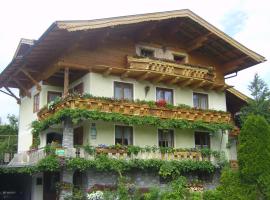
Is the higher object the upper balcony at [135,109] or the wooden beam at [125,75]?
the wooden beam at [125,75]

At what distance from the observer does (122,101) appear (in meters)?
22.0

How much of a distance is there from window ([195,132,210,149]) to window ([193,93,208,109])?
5.70 ft

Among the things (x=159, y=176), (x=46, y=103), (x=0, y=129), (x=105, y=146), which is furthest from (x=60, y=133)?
(x=0, y=129)

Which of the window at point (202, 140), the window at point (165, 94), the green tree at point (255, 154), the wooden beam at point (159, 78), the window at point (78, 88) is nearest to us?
the green tree at point (255, 154)

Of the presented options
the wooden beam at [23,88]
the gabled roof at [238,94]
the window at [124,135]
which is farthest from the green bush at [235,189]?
the wooden beam at [23,88]

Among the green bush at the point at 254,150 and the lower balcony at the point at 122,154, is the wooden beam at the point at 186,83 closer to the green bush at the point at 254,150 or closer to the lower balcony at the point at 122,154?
the lower balcony at the point at 122,154

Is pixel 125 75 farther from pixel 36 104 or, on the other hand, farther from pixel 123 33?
pixel 36 104

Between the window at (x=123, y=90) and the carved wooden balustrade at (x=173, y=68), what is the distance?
1163 millimetres

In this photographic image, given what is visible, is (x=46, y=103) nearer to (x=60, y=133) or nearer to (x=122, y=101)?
(x=60, y=133)

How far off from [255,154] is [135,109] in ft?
31.8

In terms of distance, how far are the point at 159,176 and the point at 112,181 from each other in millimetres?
2859

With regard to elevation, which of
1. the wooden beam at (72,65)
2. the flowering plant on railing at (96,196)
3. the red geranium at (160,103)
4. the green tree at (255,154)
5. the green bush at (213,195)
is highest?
the wooden beam at (72,65)

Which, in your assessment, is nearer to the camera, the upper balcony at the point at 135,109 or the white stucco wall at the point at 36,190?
the upper balcony at the point at 135,109

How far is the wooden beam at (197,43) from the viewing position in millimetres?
26081
